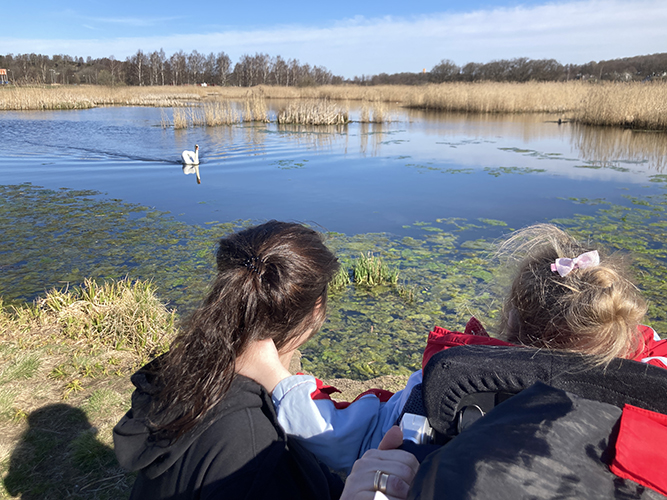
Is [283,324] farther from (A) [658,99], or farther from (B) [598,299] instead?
(A) [658,99]

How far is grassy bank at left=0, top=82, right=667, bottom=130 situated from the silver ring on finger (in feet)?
58.5

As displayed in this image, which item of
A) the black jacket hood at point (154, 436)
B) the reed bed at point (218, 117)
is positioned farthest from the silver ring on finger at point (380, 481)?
the reed bed at point (218, 117)

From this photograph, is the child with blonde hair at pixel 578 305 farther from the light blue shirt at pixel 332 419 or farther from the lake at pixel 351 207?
the lake at pixel 351 207

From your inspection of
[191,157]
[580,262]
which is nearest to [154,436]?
[580,262]

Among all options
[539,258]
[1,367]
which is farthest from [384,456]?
[1,367]

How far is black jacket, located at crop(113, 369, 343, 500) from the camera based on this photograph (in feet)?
3.09

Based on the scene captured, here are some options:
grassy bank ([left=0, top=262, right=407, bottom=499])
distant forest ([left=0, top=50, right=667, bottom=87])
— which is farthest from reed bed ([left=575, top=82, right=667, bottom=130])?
distant forest ([left=0, top=50, right=667, bottom=87])

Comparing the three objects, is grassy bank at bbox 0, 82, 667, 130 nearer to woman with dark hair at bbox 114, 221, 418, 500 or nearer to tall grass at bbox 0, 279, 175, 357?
tall grass at bbox 0, 279, 175, 357

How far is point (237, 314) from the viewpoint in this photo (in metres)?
1.16

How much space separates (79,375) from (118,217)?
4543 mm

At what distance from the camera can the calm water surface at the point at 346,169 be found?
295 inches

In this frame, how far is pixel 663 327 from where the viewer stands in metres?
3.91

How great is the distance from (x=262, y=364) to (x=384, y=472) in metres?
0.46

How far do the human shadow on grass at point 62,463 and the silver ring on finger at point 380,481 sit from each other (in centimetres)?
162
